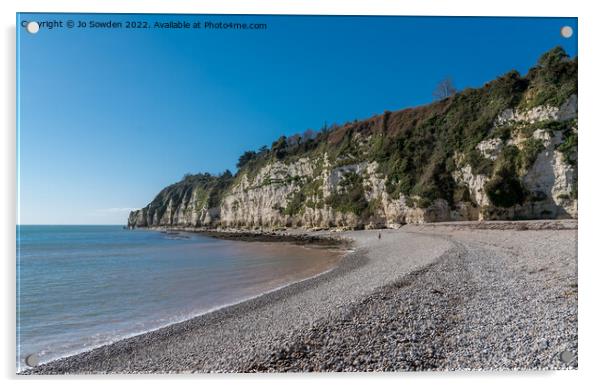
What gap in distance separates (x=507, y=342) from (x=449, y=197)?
19.9 m

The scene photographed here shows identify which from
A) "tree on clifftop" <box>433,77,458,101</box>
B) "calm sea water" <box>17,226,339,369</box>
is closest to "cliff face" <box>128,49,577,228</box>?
"tree on clifftop" <box>433,77,458,101</box>

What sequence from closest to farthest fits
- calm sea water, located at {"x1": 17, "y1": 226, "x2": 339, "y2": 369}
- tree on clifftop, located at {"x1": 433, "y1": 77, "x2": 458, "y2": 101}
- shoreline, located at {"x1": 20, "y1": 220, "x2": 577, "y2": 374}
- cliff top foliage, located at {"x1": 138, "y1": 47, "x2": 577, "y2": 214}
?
shoreline, located at {"x1": 20, "y1": 220, "x2": 577, "y2": 374} < calm sea water, located at {"x1": 17, "y1": 226, "x2": 339, "y2": 369} < tree on clifftop, located at {"x1": 433, "y1": 77, "x2": 458, "y2": 101} < cliff top foliage, located at {"x1": 138, "y1": 47, "x2": 577, "y2": 214}

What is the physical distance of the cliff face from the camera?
13469 mm

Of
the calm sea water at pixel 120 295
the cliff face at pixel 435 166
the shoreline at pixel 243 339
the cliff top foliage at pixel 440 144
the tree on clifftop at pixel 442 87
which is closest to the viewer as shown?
the shoreline at pixel 243 339

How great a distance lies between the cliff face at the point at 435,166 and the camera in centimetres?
1347

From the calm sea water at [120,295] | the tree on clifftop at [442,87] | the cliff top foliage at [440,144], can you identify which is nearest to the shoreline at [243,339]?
the calm sea water at [120,295]

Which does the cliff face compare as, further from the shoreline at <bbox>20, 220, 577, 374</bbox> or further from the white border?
the shoreline at <bbox>20, 220, 577, 374</bbox>

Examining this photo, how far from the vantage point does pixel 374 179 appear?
28594 mm
